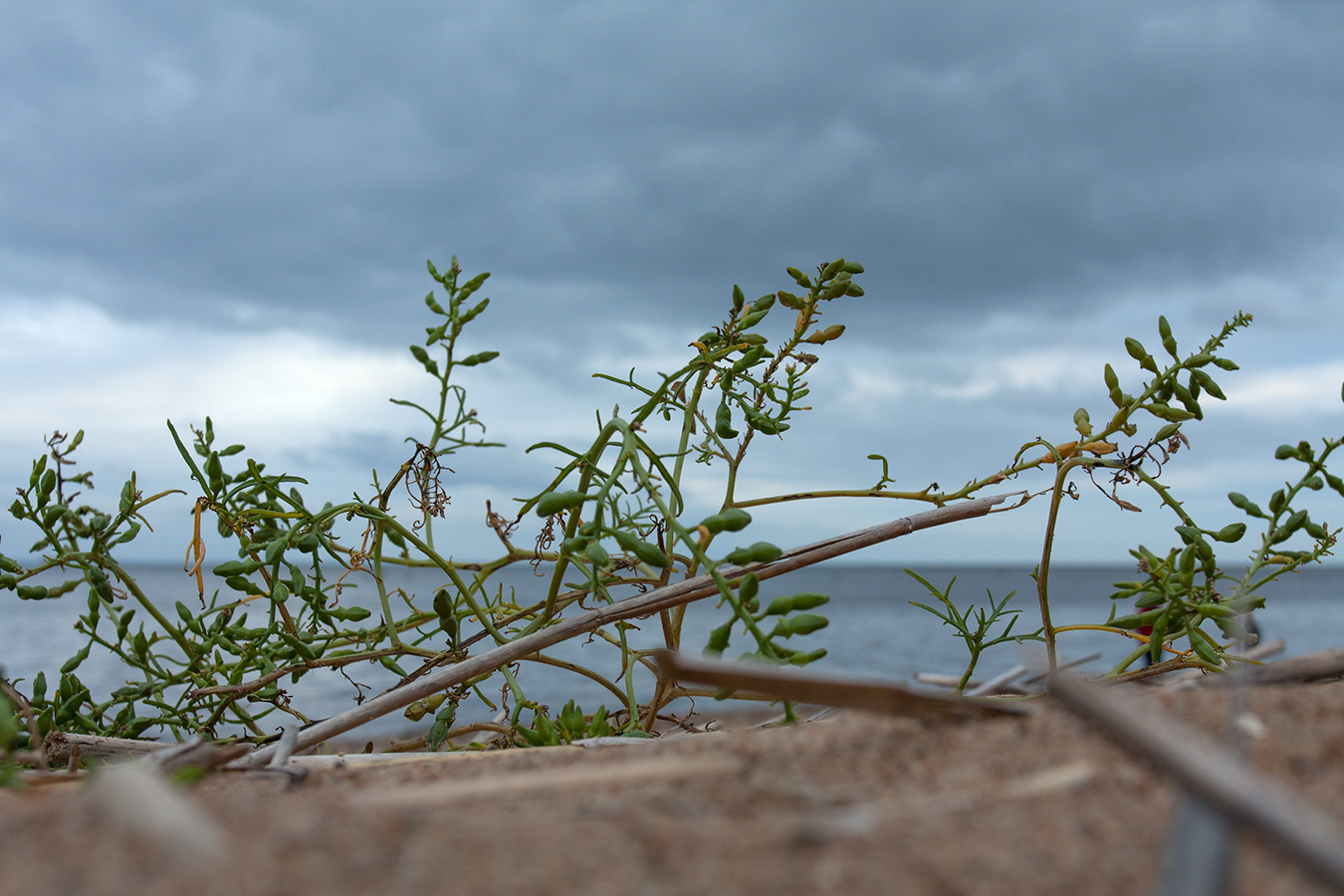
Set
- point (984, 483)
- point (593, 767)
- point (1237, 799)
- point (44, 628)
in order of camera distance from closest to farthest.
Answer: point (1237, 799), point (593, 767), point (984, 483), point (44, 628)

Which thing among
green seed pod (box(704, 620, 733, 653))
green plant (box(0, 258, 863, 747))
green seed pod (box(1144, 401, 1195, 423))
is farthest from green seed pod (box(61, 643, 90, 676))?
green seed pod (box(1144, 401, 1195, 423))

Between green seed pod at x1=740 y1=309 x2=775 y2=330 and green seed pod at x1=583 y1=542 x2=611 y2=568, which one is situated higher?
green seed pod at x1=740 y1=309 x2=775 y2=330

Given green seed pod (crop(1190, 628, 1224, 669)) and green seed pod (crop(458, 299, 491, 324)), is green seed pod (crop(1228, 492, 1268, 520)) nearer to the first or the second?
green seed pod (crop(1190, 628, 1224, 669))

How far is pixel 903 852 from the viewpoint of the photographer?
742 millimetres

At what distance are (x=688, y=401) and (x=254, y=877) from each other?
4.43 feet

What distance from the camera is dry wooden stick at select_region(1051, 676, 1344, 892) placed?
629mm

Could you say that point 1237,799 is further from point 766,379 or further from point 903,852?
point 766,379

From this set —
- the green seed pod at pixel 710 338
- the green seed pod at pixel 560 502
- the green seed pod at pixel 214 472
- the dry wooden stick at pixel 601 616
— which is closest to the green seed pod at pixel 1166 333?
the dry wooden stick at pixel 601 616

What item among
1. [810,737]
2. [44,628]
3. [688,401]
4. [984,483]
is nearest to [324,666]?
[688,401]

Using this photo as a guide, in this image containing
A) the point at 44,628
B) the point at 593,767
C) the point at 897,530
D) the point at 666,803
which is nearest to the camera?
the point at 666,803

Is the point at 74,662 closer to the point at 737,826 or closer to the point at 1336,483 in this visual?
the point at 737,826

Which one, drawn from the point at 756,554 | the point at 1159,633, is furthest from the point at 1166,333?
the point at 756,554

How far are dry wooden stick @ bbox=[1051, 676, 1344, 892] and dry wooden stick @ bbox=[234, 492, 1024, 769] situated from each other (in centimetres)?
69

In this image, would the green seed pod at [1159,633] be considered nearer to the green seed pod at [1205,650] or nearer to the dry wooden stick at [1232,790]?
the green seed pod at [1205,650]
